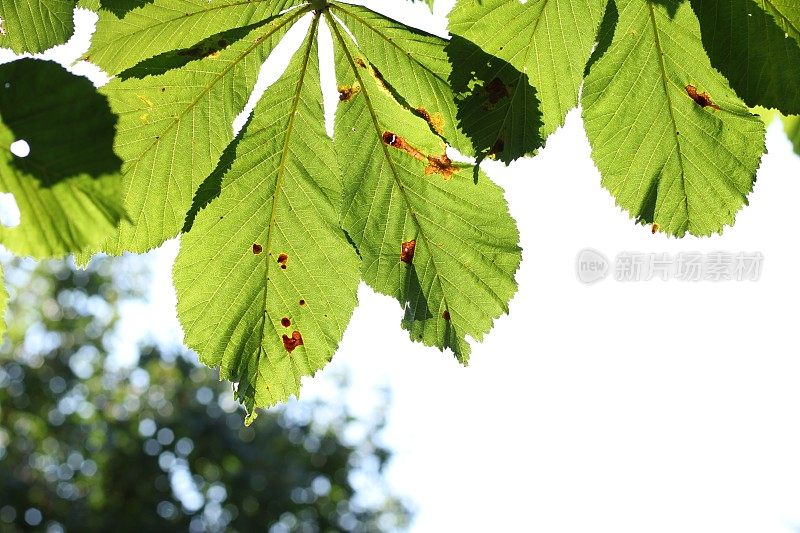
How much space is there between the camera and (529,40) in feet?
3.09

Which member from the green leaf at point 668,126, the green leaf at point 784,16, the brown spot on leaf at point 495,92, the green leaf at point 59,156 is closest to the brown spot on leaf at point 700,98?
the green leaf at point 668,126

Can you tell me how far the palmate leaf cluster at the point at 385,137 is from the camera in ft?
3.07

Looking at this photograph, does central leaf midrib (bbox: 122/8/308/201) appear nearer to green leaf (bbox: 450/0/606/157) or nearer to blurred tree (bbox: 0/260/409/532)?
green leaf (bbox: 450/0/606/157)

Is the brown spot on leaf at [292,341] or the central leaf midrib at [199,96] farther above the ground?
the central leaf midrib at [199,96]

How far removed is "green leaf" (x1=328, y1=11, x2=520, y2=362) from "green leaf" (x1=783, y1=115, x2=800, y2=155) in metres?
0.94

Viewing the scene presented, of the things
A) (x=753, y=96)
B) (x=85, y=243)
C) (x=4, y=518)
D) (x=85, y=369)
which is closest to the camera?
(x=85, y=243)

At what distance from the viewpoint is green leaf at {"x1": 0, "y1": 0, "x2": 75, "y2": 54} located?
3.37 feet

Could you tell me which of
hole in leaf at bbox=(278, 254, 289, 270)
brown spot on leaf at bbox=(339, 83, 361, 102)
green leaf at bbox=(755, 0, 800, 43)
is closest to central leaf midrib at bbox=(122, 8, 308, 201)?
brown spot on leaf at bbox=(339, 83, 361, 102)

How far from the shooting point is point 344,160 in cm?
104

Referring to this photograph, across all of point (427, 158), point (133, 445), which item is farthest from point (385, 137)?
point (133, 445)

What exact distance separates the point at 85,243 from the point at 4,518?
15.9m

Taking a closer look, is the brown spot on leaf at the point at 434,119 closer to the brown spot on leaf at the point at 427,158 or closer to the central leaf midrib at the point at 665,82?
the brown spot on leaf at the point at 427,158

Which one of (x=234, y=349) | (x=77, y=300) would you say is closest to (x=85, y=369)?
(x=77, y=300)

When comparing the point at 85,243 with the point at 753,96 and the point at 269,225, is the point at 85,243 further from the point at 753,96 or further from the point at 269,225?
the point at 753,96
